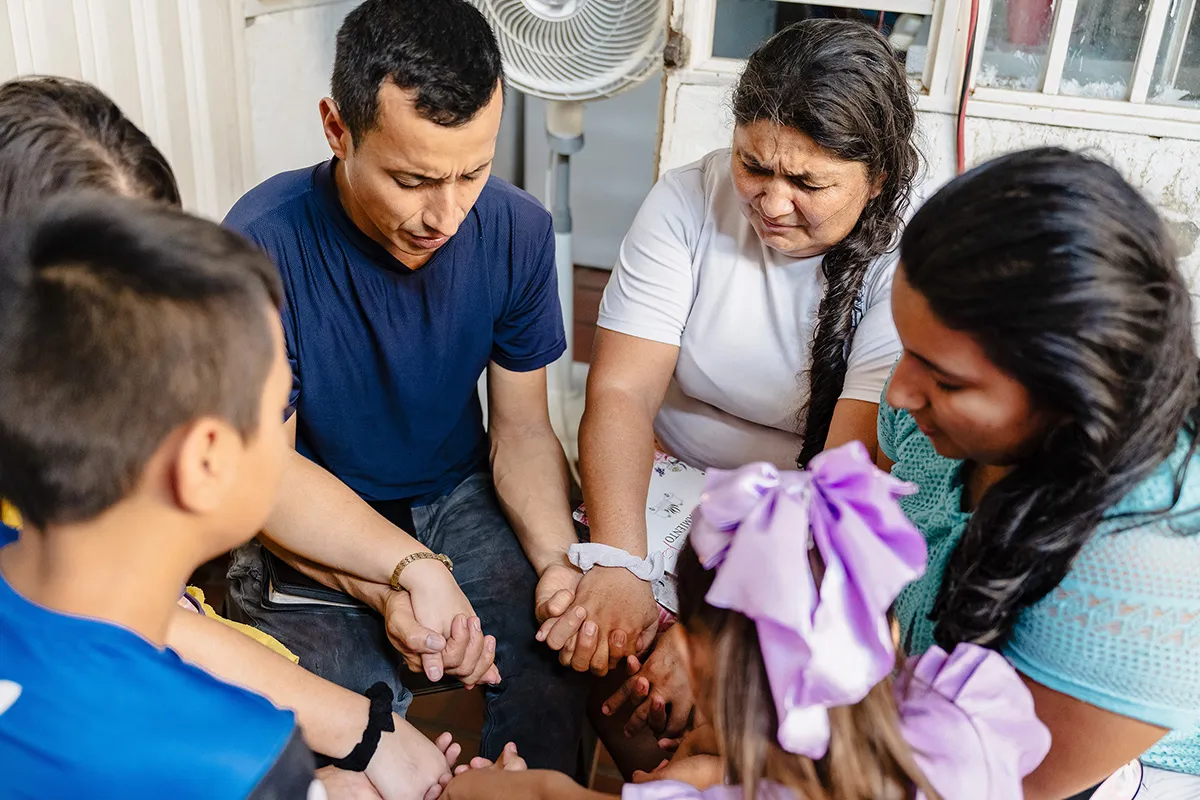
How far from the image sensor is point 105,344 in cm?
72

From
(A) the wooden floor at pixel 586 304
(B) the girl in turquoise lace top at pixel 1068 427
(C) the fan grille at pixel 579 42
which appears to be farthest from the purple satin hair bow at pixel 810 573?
(A) the wooden floor at pixel 586 304

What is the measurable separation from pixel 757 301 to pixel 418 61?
653 millimetres

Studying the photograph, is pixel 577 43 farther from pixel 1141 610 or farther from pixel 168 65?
pixel 1141 610

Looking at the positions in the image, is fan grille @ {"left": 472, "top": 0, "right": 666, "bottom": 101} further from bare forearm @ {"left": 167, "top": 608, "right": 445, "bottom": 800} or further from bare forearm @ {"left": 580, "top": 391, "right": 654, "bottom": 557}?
bare forearm @ {"left": 167, "top": 608, "right": 445, "bottom": 800}

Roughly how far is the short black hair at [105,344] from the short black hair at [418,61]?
566mm

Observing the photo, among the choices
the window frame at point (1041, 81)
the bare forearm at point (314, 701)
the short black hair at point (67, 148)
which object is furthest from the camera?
the window frame at point (1041, 81)

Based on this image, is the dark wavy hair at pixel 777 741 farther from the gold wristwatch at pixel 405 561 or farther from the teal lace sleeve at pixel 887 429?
the gold wristwatch at pixel 405 561

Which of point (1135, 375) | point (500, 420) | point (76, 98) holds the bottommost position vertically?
point (500, 420)

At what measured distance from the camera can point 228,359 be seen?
2.47 ft

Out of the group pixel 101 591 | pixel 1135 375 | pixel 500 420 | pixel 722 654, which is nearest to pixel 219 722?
pixel 101 591

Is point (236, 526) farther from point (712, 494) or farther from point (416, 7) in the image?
point (416, 7)

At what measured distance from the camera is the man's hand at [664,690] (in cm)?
136

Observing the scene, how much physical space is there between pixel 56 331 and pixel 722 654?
1.91 ft

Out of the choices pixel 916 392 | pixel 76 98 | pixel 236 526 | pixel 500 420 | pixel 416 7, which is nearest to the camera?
pixel 236 526
